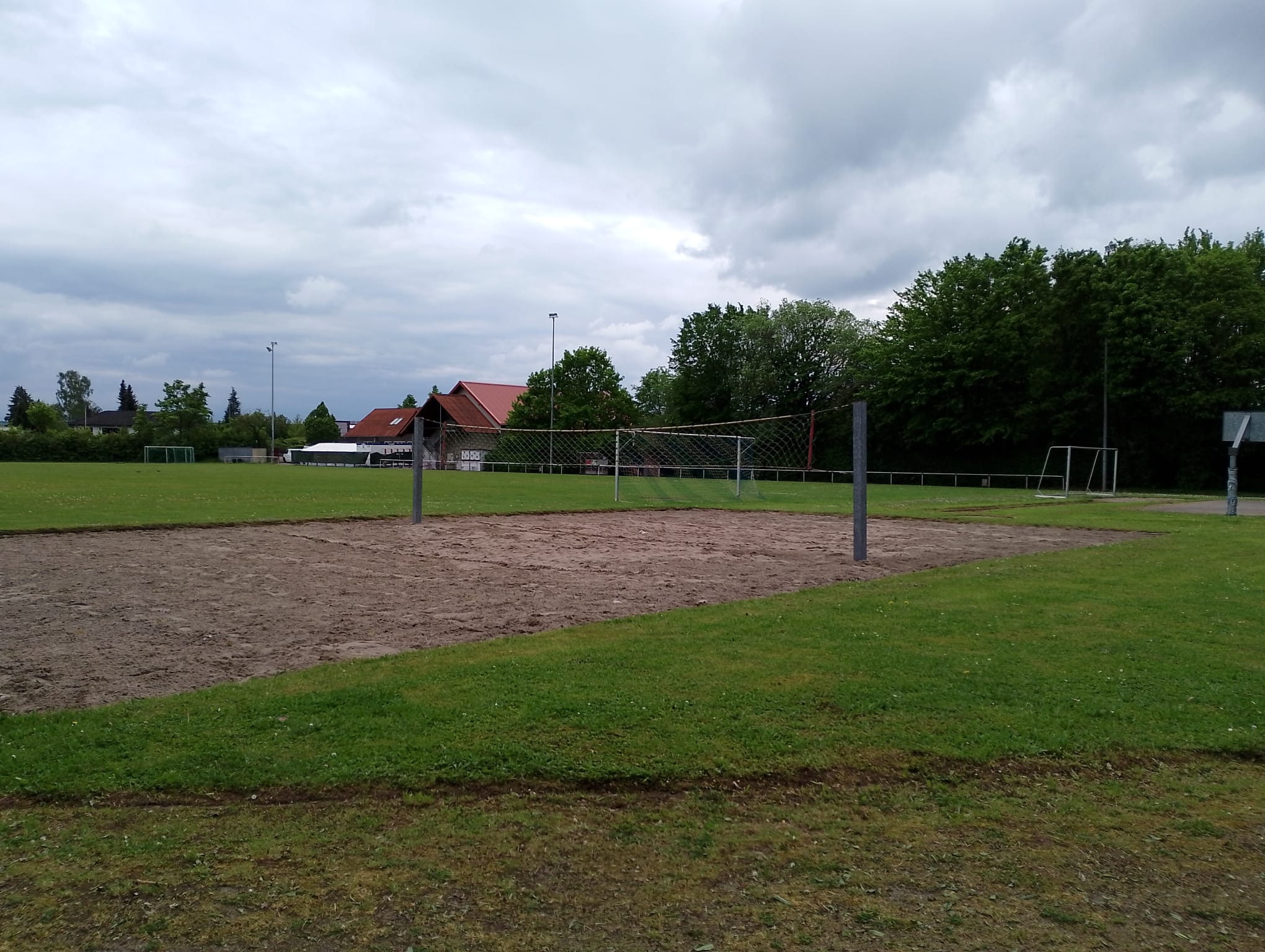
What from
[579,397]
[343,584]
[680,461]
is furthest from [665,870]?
[579,397]

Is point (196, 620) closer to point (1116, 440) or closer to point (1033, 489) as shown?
point (1033, 489)

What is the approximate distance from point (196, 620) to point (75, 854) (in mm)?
5073

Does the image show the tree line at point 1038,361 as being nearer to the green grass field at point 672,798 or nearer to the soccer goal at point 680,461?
the soccer goal at point 680,461

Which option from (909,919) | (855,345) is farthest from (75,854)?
(855,345)

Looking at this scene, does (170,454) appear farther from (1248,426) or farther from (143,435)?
(1248,426)

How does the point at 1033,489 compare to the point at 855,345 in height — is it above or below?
below

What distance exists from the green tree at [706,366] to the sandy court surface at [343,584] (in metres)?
50.6

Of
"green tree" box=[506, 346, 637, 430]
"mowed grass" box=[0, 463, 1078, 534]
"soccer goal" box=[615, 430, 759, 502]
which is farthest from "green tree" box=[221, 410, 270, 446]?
"soccer goal" box=[615, 430, 759, 502]

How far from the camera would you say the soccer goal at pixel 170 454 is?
89812 mm

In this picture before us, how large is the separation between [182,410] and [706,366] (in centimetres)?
5819

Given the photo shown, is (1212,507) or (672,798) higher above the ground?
(1212,507)

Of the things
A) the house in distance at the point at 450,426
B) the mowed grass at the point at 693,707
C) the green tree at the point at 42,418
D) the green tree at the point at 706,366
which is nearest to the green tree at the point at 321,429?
the house in distance at the point at 450,426

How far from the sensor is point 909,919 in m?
3.29

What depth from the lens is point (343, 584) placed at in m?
10.9
